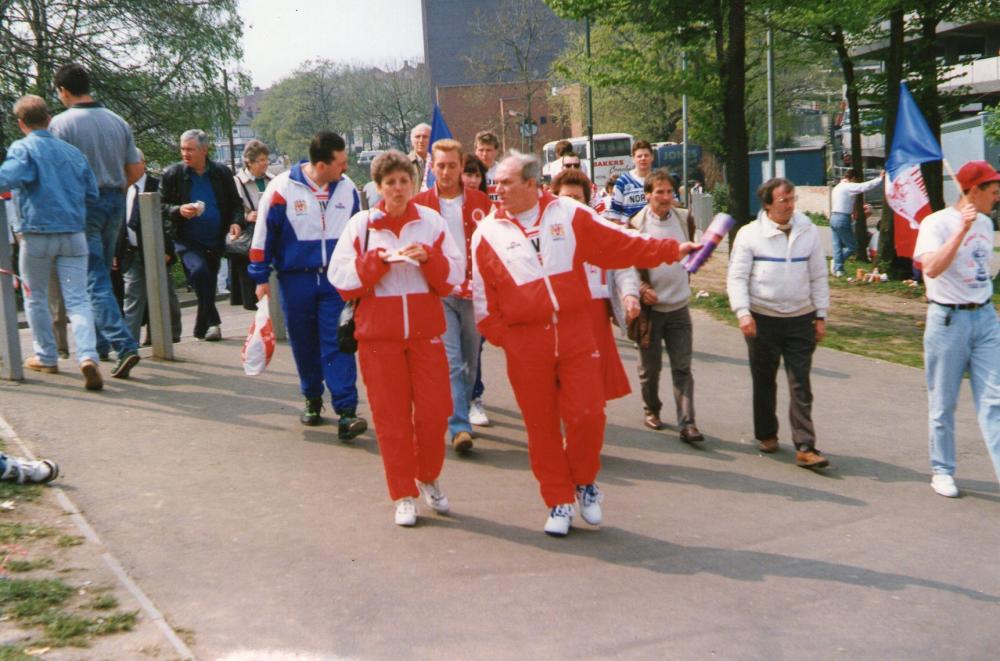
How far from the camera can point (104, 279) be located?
28.9 feet

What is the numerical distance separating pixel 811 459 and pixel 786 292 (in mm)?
1112

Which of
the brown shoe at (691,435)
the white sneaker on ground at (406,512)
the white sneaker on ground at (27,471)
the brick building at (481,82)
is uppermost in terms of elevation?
the brick building at (481,82)

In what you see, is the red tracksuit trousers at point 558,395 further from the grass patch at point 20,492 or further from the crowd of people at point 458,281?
the grass patch at point 20,492

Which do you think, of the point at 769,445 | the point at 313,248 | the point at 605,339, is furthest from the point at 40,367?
the point at 769,445

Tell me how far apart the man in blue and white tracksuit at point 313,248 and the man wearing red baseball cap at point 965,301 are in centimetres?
366

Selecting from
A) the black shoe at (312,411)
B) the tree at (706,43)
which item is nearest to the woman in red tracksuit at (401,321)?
the black shoe at (312,411)

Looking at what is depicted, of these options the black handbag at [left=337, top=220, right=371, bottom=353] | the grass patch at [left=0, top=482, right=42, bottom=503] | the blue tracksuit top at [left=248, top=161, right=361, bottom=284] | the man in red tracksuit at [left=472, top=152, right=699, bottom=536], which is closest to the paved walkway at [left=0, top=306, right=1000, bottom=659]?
the grass patch at [left=0, top=482, right=42, bottom=503]

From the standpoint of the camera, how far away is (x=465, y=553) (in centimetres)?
551

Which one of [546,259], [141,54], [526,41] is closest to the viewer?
[546,259]

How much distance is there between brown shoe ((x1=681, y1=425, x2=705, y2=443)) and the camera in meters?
7.95

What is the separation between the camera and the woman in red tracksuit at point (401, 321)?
19.2 ft

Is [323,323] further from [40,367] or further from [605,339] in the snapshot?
[40,367]

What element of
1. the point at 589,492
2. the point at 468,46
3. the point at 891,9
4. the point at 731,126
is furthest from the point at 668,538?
the point at 468,46

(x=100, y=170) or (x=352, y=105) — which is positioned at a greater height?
(x=352, y=105)
